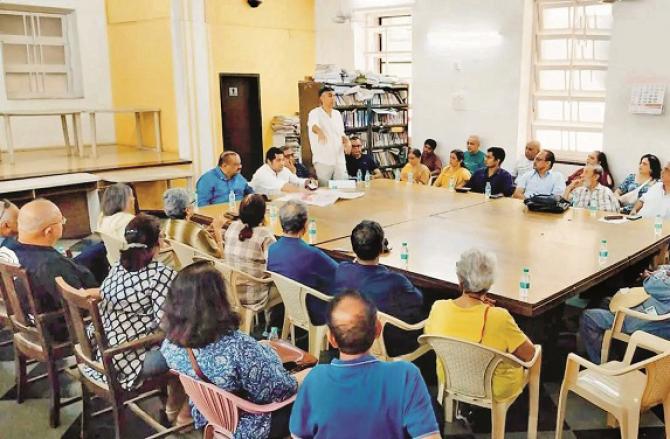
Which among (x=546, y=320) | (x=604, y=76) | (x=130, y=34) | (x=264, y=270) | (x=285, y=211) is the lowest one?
(x=546, y=320)

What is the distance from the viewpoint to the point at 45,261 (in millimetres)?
3244

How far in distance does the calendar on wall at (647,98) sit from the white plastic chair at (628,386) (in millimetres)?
4603

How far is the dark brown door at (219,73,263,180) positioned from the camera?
954cm

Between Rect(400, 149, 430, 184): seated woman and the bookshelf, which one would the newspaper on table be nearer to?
Rect(400, 149, 430, 184): seated woman

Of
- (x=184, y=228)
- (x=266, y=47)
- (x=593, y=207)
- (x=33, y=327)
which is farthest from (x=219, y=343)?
(x=266, y=47)

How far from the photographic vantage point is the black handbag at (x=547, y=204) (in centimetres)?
521

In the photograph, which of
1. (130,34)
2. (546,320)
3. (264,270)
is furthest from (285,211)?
(130,34)

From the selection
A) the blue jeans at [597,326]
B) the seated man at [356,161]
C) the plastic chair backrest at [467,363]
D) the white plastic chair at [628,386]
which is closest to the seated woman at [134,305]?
the plastic chair backrest at [467,363]

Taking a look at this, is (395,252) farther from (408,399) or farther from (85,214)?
(85,214)

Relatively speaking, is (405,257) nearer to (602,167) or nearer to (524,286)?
(524,286)

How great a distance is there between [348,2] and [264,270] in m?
6.84

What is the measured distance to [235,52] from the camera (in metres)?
9.41

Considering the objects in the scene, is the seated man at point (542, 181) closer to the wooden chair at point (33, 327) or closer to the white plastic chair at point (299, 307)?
the white plastic chair at point (299, 307)

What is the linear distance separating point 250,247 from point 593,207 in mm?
3012
